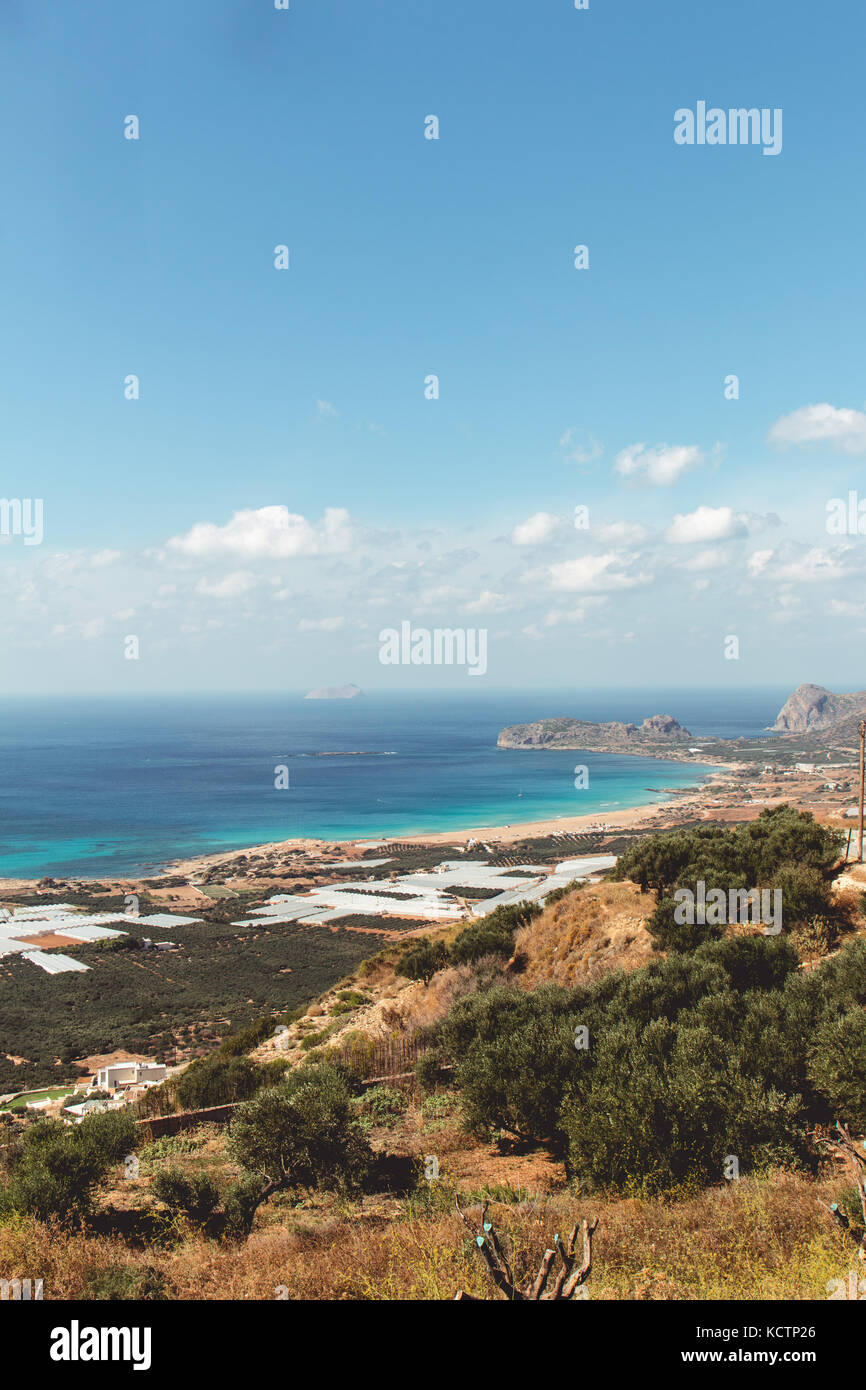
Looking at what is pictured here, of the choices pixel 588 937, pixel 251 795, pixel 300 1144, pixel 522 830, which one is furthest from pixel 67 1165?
pixel 251 795

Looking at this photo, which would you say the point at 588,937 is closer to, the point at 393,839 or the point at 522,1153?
the point at 522,1153

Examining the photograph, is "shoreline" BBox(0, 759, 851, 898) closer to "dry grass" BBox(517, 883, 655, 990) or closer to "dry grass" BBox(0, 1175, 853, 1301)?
"dry grass" BBox(517, 883, 655, 990)

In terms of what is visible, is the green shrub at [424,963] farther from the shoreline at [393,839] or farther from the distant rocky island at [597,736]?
the distant rocky island at [597,736]

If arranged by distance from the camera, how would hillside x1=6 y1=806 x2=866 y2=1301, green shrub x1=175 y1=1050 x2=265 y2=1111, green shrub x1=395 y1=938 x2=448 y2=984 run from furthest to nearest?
green shrub x1=395 y1=938 x2=448 y2=984, green shrub x1=175 y1=1050 x2=265 y2=1111, hillside x1=6 y1=806 x2=866 y2=1301

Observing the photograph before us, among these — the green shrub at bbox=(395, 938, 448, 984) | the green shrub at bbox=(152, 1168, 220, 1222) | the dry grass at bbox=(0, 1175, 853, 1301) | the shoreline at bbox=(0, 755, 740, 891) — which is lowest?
the shoreline at bbox=(0, 755, 740, 891)

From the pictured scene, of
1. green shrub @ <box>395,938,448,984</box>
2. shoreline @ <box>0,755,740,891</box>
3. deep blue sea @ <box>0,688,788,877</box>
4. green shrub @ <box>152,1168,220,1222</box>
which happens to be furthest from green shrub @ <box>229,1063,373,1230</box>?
deep blue sea @ <box>0,688,788,877</box>

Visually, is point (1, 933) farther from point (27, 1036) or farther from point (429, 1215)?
point (429, 1215)

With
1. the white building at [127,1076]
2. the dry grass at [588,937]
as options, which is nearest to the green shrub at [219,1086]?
the white building at [127,1076]
